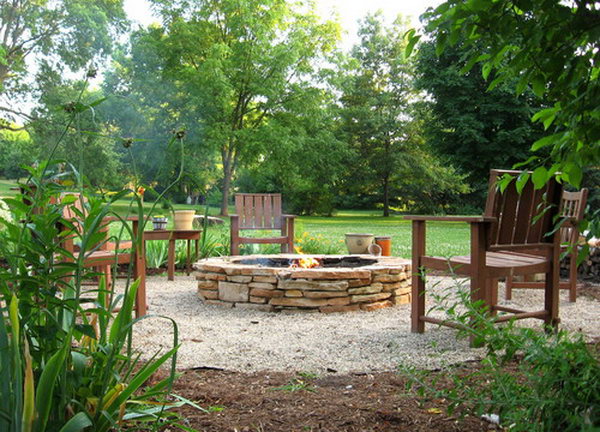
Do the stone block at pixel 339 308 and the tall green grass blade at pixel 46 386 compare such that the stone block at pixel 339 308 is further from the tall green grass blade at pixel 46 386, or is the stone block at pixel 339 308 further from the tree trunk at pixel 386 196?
the tree trunk at pixel 386 196

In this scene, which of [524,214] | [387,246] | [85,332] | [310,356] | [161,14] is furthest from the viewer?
[161,14]

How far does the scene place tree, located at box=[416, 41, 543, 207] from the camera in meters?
18.3

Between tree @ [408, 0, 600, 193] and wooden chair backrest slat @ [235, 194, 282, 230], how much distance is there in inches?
216

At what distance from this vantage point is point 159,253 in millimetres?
6750

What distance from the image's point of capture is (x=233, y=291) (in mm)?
4523

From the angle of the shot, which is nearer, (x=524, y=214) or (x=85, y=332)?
(x=85, y=332)

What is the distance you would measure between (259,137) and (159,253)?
43.2 ft

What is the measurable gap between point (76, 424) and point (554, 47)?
137 cm

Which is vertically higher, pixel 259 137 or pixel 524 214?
pixel 259 137

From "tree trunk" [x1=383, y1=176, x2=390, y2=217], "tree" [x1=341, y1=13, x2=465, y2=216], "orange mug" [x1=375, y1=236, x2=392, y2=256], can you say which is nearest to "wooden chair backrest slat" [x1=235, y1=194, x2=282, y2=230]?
"orange mug" [x1=375, y1=236, x2=392, y2=256]

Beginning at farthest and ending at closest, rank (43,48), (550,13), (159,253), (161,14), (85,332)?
(161,14) < (43,48) < (159,253) < (85,332) < (550,13)

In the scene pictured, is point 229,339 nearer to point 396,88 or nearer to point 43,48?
point 43,48

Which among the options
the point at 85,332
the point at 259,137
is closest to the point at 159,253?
the point at 85,332

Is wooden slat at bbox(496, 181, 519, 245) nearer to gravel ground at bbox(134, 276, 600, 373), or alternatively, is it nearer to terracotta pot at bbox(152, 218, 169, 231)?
gravel ground at bbox(134, 276, 600, 373)
